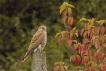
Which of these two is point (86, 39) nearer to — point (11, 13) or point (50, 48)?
point (50, 48)

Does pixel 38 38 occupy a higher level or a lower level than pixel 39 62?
higher

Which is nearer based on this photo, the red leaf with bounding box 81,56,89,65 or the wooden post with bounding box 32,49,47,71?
the wooden post with bounding box 32,49,47,71

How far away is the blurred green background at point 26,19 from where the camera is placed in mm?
11586

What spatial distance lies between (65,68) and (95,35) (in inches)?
21.8

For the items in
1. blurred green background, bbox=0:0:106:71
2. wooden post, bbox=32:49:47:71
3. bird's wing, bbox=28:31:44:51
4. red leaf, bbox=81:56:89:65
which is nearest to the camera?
wooden post, bbox=32:49:47:71

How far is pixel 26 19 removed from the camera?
1296cm

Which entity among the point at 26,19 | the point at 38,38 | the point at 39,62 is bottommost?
the point at 39,62

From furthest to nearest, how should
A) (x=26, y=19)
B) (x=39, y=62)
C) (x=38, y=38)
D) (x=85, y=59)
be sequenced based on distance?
(x=26, y=19) < (x=85, y=59) < (x=38, y=38) < (x=39, y=62)

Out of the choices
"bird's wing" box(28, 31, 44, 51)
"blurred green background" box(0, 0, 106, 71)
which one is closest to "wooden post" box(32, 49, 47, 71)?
Result: "bird's wing" box(28, 31, 44, 51)

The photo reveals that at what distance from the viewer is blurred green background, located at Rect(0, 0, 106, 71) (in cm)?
1159

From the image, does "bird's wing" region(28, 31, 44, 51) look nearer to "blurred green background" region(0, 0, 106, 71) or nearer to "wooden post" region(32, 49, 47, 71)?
"wooden post" region(32, 49, 47, 71)

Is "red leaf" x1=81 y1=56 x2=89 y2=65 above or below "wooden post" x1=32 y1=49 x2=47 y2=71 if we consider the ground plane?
above

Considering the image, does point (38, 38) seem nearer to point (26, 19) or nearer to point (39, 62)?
point (39, 62)

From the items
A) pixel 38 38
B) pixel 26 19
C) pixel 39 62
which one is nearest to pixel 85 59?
pixel 38 38
